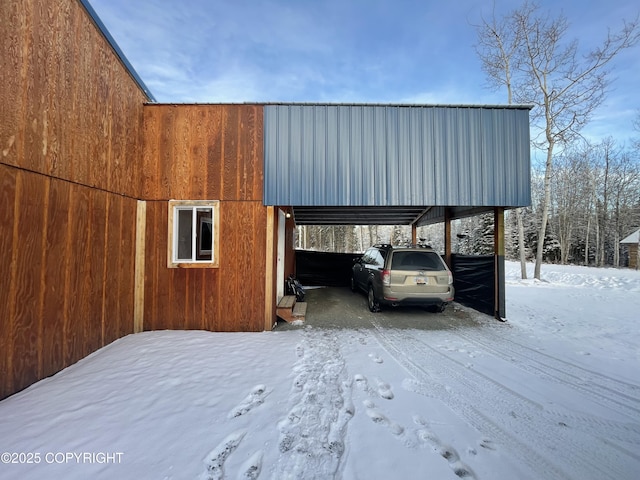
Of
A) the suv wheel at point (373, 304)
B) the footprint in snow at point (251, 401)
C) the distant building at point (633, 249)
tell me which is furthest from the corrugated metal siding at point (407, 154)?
the distant building at point (633, 249)

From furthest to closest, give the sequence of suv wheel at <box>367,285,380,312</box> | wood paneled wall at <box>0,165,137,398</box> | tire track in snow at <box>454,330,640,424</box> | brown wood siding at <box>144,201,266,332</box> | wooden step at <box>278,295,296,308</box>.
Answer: suv wheel at <box>367,285,380,312</box>, wooden step at <box>278,295,296,308</box>, brown wood siding at <box>144,201,266,332</box>, tire track in snow at <box>454,330,640,424</box>, wood paneled wall at <box>0,165,137,398</box>

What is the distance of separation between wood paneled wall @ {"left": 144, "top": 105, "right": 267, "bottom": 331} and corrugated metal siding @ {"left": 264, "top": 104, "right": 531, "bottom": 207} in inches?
34.5

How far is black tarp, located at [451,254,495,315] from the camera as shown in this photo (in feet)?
21.3

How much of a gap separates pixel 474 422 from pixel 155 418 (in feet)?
10.1

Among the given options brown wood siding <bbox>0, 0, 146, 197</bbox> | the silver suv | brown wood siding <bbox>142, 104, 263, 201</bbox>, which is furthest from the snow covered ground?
brown wood siding <bbox>142, 104, 263, 201</bbox>

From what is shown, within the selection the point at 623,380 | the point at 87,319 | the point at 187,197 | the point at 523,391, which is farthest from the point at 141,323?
the point at 623,380

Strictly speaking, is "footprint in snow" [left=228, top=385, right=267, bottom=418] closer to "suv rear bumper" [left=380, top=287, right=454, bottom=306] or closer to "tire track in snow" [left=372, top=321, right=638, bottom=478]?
"tire track in snow" [left=372, top=321, right=638, bottom=478]

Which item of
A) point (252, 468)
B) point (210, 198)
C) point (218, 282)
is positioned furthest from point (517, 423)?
point (210, 198)

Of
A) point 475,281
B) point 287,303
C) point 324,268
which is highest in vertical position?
point 475,281

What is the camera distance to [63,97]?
3486 mm

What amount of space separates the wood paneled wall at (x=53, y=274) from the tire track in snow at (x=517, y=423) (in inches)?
173

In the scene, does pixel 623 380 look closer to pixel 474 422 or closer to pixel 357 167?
pixel 474 422

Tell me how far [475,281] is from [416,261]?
6.94ft

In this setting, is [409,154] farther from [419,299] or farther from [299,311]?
[299,311]
